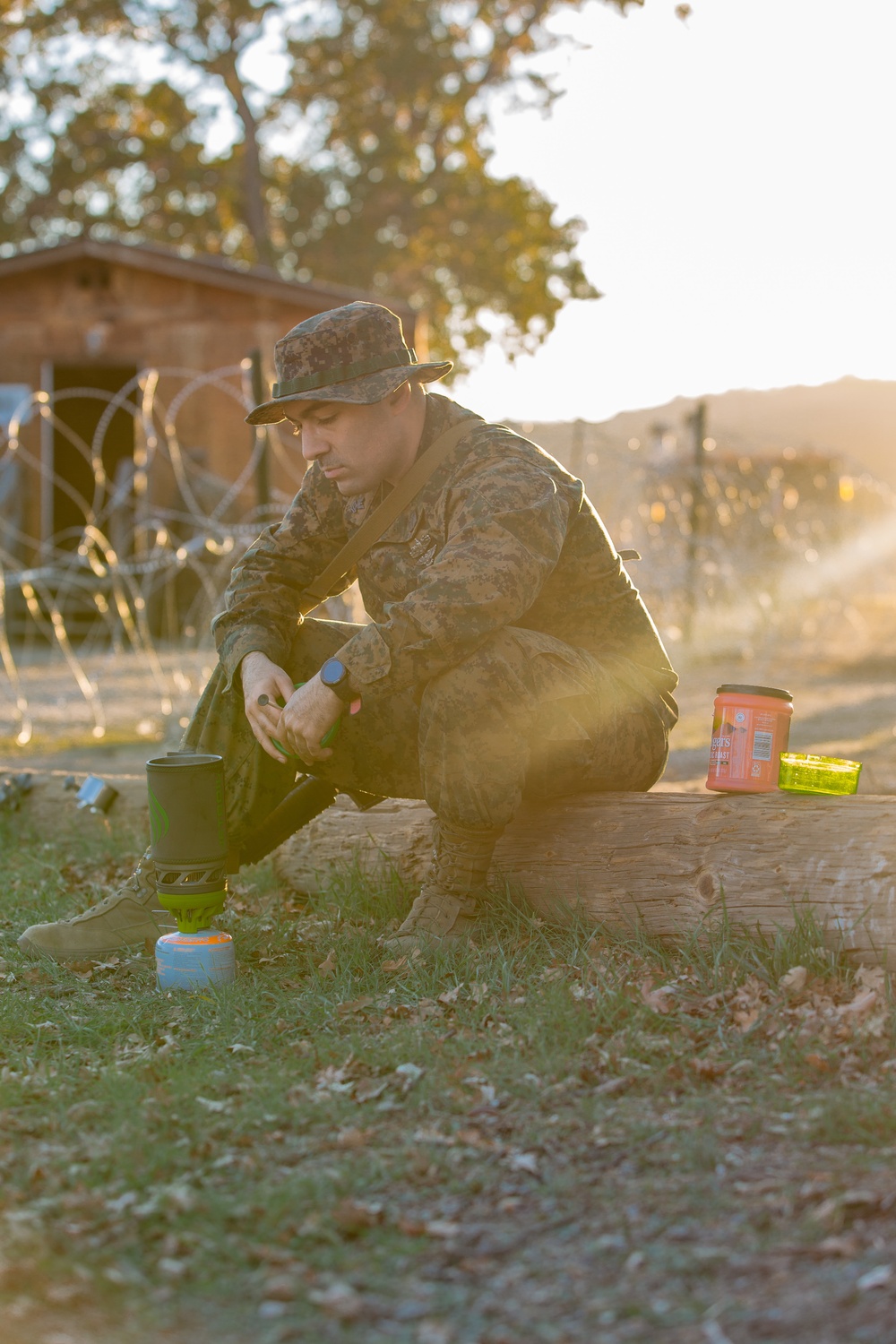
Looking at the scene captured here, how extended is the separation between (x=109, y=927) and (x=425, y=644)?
1301 millimetres

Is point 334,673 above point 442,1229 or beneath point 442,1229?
above

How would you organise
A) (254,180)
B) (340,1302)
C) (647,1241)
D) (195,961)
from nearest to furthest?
(340,1302) → (647,1241) → (195,961) → (254,180)

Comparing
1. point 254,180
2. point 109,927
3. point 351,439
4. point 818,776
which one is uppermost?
point 254,180

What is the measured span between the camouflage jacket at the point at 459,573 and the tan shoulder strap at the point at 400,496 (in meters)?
0.02

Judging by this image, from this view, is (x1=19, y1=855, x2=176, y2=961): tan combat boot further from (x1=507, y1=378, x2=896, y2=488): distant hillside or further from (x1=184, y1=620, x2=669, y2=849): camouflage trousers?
(x1=507, y1=378, x2=896, y2=488): distant hillside

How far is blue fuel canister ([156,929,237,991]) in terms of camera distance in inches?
137

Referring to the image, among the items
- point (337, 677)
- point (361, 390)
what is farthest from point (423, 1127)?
point (361, 390)

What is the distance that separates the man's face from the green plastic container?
4.24 ft

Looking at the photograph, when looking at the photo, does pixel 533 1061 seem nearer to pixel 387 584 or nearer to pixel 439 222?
pixel 387 584

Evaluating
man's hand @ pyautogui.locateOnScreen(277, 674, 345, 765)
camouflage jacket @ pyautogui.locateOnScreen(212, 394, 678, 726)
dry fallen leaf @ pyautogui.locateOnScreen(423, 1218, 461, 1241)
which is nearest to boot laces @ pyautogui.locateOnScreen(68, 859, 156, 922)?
camouflage jacket @ pyautogui.locateOnScreen(212, 394, 678, 726)

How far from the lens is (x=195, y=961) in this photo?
3.49 metres

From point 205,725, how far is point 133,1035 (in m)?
0.90

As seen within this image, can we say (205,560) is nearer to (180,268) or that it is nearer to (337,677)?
(180,268)

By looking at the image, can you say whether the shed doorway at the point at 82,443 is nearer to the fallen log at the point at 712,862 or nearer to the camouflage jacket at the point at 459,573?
the camouflage jacket at the point at 459,573
